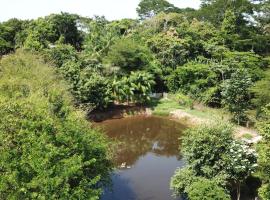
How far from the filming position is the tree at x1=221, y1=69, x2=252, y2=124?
2981 centimetres

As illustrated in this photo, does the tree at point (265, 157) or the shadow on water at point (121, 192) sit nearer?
the tree at point (265, 157)

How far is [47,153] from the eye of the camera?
11.4 metres

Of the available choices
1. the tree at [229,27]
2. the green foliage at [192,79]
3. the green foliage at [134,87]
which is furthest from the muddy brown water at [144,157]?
the tree at [229,27]

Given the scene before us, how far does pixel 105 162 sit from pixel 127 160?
32.8ft

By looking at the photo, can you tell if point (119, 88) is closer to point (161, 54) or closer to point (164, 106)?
point (164, 106)

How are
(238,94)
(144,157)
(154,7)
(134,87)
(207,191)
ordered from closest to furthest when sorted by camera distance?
1. (207,191)
2. (144,157)
3. (238,94)
4. (134,87)
5. (154,7)

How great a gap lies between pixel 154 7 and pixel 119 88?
140ft

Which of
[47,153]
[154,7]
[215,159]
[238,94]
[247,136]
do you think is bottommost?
[247,136]

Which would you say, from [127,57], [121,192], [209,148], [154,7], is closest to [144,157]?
[121,192]

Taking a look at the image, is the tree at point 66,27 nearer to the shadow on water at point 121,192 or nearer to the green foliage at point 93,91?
the green foliage at point 93,91

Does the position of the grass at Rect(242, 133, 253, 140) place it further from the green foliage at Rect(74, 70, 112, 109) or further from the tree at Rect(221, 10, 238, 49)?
the tree at Rect(221, 10, 238, 49)

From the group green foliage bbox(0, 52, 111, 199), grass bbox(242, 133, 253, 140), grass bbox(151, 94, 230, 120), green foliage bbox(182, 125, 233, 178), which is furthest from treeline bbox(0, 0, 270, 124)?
green foliage bbox(0, 52, 111, 199)

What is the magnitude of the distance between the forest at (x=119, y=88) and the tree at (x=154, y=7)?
0.68 ft

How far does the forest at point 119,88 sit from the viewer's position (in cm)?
1212
